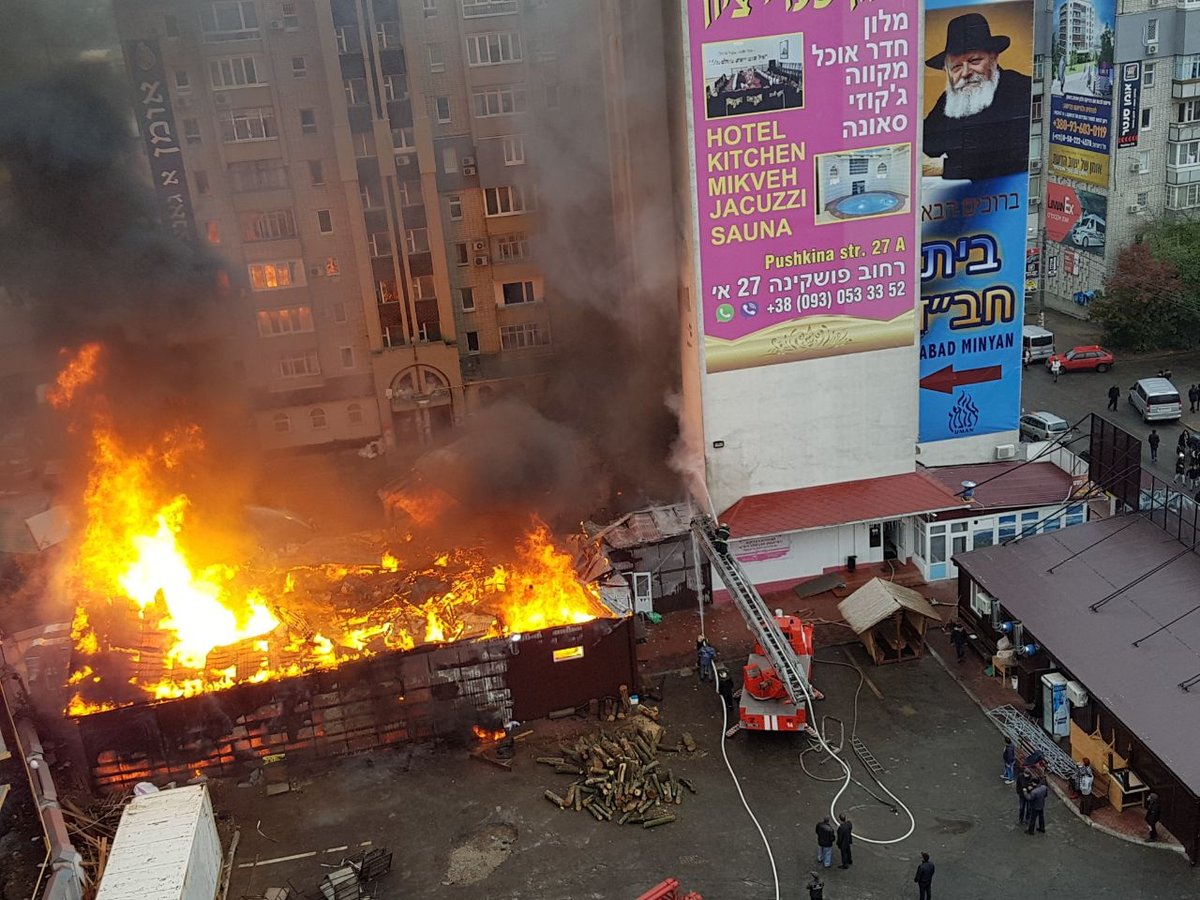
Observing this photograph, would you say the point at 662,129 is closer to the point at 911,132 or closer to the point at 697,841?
the point at 911,132

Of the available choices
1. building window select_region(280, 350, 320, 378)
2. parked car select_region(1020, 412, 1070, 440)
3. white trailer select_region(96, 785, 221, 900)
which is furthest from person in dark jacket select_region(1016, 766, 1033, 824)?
building window select_region(280, 350, 320, 378)

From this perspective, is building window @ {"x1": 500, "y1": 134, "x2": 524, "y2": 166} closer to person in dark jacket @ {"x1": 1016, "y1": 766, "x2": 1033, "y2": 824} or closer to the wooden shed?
the wooden shed

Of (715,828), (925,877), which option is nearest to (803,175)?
(715,828)

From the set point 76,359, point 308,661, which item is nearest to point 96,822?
point 308,661

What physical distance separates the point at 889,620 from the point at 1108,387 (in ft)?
64.0

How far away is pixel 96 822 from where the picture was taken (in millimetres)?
19359

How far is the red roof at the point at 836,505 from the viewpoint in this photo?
25.5m

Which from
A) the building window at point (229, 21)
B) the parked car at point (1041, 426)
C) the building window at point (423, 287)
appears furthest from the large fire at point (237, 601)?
the parked car at point (1041, 426)

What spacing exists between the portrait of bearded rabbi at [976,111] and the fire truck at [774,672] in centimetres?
1106

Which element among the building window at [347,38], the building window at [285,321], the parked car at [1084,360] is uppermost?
the building window at [347,38]

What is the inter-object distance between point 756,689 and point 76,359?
19.9 meters

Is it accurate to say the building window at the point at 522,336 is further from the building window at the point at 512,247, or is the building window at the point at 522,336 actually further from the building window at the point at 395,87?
the building window at the point at 395,87

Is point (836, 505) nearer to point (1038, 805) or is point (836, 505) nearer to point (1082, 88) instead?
point (1038, 805)

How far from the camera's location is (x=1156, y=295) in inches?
1554
